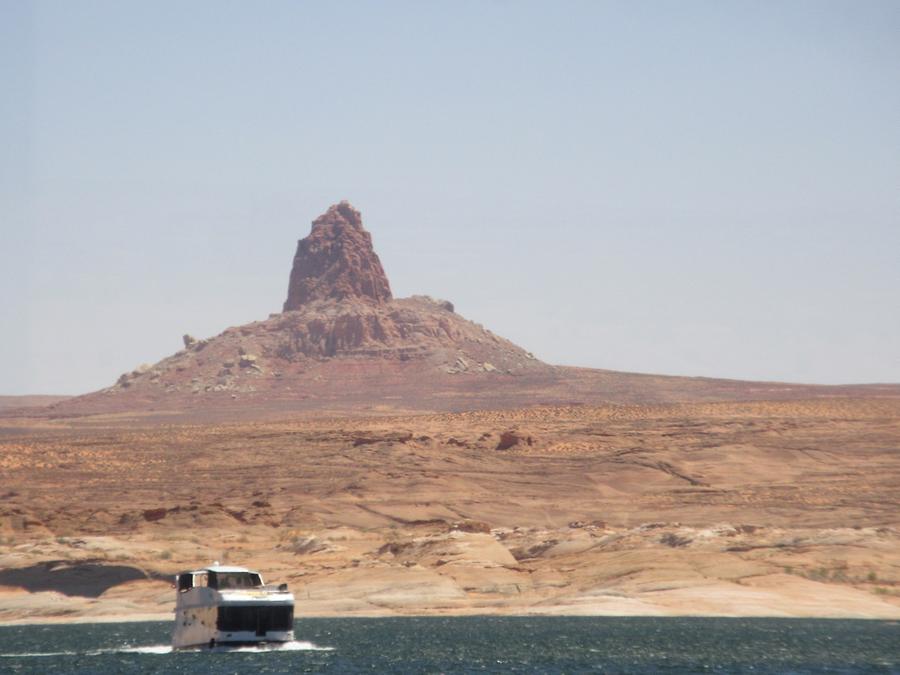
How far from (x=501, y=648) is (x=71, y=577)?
34888 millimetres

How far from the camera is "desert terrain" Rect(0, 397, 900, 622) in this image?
82562 millimetres

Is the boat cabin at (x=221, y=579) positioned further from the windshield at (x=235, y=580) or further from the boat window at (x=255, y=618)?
the boat window at (x=255, y=618)

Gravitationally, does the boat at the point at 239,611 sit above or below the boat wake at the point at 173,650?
above

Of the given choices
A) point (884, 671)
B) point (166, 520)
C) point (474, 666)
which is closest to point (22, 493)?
point (166, 520)

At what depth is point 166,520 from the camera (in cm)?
10356

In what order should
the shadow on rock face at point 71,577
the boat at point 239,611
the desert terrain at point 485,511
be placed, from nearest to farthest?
1. the boat at point 239,611
2. the desert terrain at point 485,511
3. the shadow on rock face at point 71,577

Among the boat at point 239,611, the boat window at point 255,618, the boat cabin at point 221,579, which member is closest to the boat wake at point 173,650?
the boat at point 239,611

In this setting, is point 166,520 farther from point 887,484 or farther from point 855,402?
point 855,402

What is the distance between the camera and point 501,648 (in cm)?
6212

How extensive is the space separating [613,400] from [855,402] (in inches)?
1705

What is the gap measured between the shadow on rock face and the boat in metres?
27.8

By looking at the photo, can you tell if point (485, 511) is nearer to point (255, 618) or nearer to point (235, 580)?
point (235, 580)

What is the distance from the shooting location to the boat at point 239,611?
195ft

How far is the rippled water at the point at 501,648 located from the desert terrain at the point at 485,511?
153 inches
